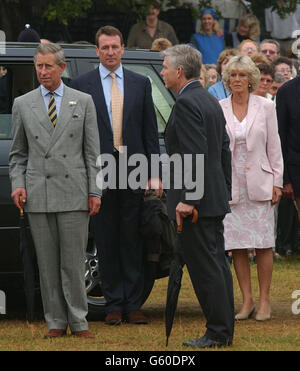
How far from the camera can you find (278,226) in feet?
47.3

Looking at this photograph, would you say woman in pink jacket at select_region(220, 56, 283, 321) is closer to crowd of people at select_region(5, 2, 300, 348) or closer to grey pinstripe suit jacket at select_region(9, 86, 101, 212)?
crowd of people at select_region(5, 2, 300, 348)

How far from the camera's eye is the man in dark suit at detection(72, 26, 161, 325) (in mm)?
9633

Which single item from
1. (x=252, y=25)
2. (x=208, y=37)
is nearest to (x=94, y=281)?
(x=208, y=37)

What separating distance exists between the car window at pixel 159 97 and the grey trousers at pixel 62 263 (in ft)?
4.76

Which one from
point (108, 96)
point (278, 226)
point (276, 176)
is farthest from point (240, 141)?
point (278, 226)

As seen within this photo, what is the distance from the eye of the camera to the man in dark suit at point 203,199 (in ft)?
27.5

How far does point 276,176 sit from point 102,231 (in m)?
1.48

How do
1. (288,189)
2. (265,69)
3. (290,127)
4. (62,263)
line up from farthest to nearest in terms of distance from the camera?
1. (265,69)
2. (290,127)
3. (288,189)
4. (62,263)

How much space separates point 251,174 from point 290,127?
2.88 ft

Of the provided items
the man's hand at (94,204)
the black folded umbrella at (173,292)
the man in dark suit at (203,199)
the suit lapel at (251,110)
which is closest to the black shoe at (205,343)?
the man in dark suit at (203,199)

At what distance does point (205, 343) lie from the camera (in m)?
8.50

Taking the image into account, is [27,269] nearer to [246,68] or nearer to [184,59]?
[184,59]

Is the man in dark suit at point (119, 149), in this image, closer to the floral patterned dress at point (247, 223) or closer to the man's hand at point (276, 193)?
the floral patterned dress at point (247, 223)
